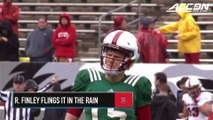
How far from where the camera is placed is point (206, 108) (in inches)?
392

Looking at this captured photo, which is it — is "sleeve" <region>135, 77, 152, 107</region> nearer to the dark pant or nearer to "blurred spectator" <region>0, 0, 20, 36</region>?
the dark pant

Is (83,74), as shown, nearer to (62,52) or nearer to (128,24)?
(62,52)

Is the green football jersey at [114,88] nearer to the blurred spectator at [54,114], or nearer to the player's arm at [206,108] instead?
the player's arm at [206,108]

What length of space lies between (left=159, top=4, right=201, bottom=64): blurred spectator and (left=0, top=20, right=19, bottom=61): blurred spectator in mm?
2612

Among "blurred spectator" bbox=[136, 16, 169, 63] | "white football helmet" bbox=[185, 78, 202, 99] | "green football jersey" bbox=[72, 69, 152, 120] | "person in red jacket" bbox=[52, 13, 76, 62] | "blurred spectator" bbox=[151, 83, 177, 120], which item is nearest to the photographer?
"green football jersey" bbox=[72, 69, 152, 120]

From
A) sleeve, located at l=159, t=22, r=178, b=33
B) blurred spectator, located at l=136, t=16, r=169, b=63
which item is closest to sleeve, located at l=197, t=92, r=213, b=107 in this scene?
blurred spectator, located at l=136, t=16, r=169, b=63

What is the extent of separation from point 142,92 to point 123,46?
0.98 feet

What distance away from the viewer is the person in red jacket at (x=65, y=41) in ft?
46.4

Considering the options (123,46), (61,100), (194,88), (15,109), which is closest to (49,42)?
(15,109)

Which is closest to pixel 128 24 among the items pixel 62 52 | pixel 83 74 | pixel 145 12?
pixel 145 12

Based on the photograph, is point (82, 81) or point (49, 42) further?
point (49, 42)

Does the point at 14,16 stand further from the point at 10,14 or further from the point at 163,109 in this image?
the point at 163,109

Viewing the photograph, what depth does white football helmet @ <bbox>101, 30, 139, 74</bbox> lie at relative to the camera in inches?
204

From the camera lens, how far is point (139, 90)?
530cm
